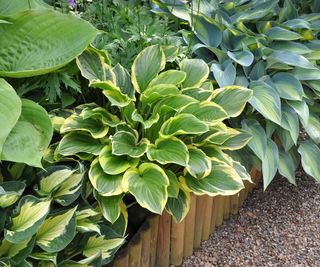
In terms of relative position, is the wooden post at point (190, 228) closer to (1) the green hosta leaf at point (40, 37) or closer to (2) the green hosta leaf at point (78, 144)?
(2) the green hosta leaf at point (78, 144)

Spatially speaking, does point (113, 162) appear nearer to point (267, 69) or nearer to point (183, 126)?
point (183, 126)

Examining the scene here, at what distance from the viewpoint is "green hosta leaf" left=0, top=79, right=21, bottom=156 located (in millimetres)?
1372

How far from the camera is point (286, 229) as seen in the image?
2242 mm

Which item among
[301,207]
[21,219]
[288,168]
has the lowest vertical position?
[301,207]

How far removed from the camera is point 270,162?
2.09 metres

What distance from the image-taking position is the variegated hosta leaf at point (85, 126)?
1.64 meters

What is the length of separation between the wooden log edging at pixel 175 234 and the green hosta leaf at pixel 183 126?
31 cm

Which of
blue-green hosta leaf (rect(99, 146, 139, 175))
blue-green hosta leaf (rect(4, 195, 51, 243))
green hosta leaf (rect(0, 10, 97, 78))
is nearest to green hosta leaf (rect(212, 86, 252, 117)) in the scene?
blue-green hosta leaf (rect(99, 146, 139, 175))

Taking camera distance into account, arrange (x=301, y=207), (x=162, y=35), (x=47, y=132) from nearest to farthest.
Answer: (x=47, y=132), (x=162, y=35), (x=301, y=207)

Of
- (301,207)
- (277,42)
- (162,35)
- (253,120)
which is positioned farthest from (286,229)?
(162,35)

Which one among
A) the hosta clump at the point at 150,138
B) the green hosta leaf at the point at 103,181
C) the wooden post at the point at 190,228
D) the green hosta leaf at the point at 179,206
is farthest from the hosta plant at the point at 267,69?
the green hosta leaf at the point at 103,181

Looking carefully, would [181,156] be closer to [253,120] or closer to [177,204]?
[177,204]

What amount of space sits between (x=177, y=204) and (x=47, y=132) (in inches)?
20.4

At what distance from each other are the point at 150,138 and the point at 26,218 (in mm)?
618
